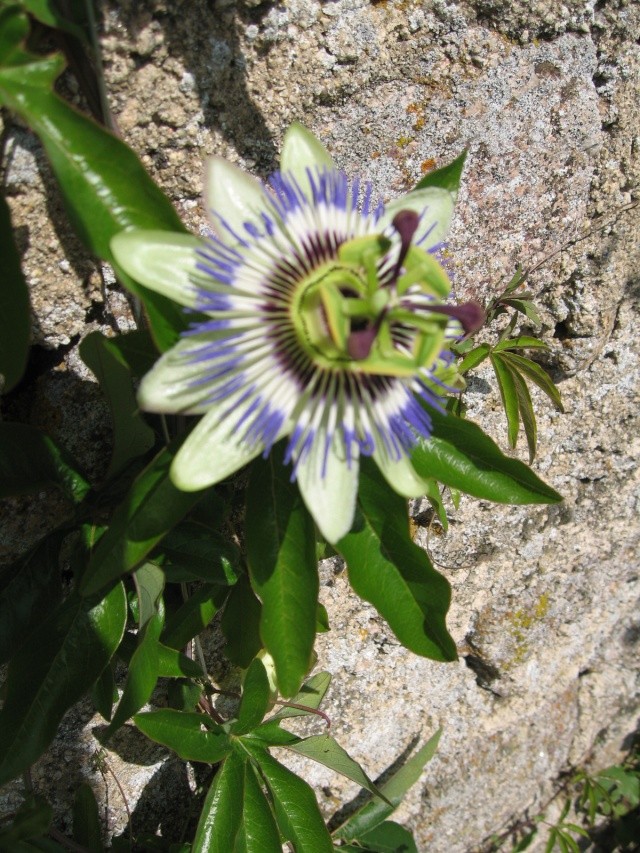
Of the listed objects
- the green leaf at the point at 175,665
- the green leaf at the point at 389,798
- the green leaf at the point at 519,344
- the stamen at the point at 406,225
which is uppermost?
the green leaf at the point at 519,344

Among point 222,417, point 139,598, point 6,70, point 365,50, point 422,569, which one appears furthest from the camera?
point 365,50

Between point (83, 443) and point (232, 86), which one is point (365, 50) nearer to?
point (232, 86)

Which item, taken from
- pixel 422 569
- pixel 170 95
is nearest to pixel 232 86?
pixel 170 95

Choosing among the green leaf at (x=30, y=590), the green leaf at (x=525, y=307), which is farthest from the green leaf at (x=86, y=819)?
the green leaf at (x=525, y=307)

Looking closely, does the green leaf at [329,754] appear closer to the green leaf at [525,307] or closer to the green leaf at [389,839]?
the green leaf at [389,839]

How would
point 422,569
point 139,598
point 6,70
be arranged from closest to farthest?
Answer: 1. point 6,70
2. point 422,569
3. point 139,598

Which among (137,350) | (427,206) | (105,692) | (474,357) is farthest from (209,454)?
(474,357)

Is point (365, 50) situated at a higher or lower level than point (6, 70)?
higher
